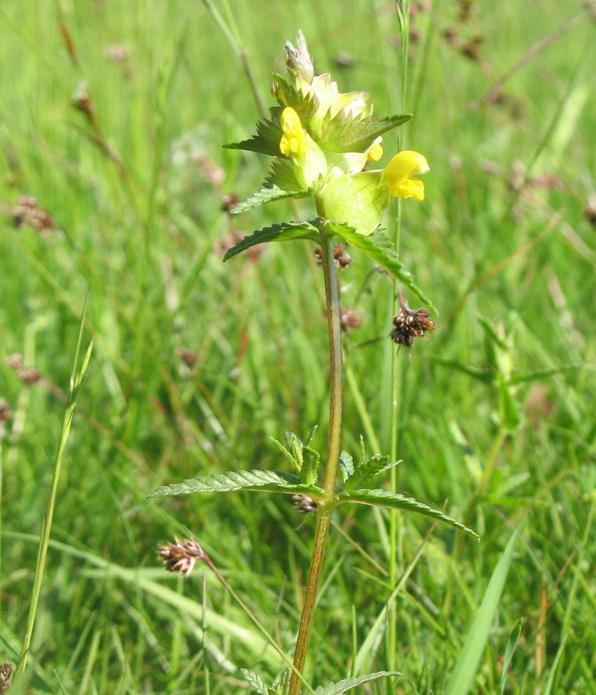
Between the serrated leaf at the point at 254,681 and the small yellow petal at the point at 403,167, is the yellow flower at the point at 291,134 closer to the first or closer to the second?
the small yellow petal at the point at 403,167

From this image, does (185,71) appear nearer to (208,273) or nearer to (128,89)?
(128,89)

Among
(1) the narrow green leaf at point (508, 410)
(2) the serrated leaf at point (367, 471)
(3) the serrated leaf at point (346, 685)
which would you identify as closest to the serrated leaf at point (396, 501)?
(2) the serrated leaf at point (367, 471)

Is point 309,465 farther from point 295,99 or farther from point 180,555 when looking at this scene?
point 295,99

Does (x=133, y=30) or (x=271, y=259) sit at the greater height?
(x=133, y=30)

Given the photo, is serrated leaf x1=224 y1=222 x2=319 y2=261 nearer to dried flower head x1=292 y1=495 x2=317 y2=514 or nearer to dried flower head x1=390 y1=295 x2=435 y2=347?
dried flower head x1=390 y1=295 x2=435 y2=347

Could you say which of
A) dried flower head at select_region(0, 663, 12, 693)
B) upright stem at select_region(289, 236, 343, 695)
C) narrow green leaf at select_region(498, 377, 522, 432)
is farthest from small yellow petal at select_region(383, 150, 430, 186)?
dried flower head at select_region(0, 663, 12, 693)

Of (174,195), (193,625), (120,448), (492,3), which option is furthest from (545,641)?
(492,3)
